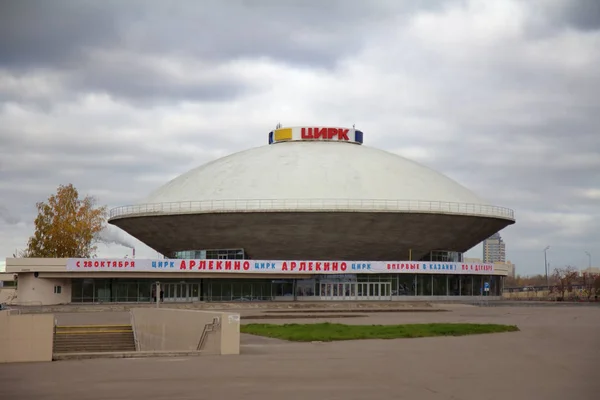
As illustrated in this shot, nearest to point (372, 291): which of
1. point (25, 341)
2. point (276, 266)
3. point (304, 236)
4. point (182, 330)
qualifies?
point (304, 236)

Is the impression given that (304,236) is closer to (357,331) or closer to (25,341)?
(357,331)

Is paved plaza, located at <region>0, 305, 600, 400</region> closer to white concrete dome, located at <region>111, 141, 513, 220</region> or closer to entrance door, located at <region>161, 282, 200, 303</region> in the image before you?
entrance door, located at <region>161, 282, 200, 303</region>

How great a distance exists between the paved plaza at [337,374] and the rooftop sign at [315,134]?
55344 mm

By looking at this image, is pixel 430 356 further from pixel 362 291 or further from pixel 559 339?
pixel 362 291

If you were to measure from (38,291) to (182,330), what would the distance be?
35269 millimetres

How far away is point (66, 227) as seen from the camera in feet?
255

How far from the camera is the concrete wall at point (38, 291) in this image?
2264 inches

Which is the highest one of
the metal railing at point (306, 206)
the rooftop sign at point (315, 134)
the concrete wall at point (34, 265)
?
the rooftop sign at point (315, 134)

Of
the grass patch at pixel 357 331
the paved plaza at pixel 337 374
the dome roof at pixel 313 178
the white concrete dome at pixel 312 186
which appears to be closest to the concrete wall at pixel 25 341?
the paved plaza at pixel 337 374

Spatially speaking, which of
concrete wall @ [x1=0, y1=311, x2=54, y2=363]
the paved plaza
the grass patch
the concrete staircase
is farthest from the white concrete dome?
concrete wall @ [x1=0, y1=311, x2=54, y2=363]

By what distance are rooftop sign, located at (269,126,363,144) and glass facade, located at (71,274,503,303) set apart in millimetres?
17198

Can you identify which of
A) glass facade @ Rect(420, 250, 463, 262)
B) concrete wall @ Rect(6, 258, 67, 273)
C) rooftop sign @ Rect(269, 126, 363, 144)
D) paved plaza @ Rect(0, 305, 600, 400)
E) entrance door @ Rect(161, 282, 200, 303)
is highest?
rooftop sign @ Rect(269, 126, 363, 144)

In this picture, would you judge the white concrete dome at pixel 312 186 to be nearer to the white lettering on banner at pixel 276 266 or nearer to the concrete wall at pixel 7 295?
the white lettering on banner at pixel 276 266

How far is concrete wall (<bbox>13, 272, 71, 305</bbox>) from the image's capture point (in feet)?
189
